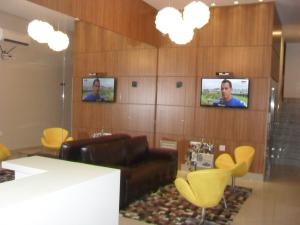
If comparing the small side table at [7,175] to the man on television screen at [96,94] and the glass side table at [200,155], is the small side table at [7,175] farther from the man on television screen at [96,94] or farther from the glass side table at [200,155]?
the glass side table at [200,155]

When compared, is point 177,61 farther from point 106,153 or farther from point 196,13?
point 106,153

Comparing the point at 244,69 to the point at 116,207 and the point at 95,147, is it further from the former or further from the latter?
the point at 116,207

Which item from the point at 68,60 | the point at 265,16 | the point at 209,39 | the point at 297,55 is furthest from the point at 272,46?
the point at 297,55

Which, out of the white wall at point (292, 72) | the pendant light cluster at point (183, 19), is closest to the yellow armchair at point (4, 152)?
the pendant light cluster at point (183, 19)

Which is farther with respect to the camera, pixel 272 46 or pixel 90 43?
pixel 272 46

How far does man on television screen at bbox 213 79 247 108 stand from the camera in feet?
21.1

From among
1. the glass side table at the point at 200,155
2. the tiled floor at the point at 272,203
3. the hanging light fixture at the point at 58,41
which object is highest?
the hanging light fixture at the point at 58,41

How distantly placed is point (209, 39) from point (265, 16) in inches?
47.6

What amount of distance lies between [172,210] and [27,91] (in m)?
2.61

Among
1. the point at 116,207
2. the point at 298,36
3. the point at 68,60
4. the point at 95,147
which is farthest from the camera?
the point at 298,36

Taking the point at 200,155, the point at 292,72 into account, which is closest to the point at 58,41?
the point at 200,155

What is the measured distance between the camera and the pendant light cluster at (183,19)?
14.0 feet

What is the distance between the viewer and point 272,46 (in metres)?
6.33

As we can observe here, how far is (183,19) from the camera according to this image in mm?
4539
